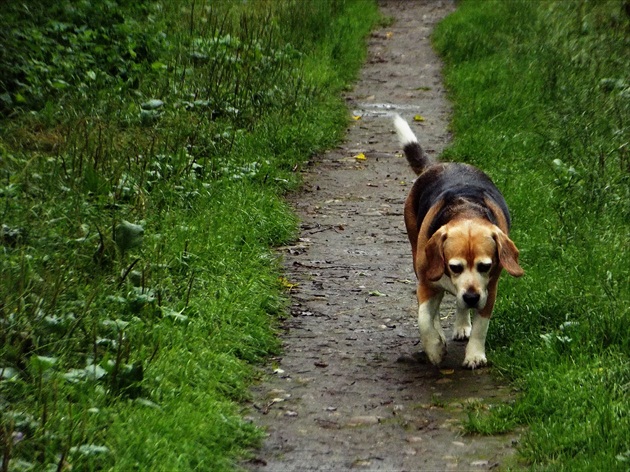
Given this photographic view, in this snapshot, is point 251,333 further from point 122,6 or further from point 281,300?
point 122,6

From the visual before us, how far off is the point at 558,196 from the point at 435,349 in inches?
116

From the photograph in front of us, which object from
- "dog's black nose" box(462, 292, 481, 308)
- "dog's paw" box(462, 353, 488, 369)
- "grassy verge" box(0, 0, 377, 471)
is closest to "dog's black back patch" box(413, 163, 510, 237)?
"dog's black nose" box(462, 292, 481, 308)

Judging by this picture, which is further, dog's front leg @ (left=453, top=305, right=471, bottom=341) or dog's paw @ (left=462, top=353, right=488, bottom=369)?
dog's front leg @ (left=453, top=305, right=471, bottom=341)

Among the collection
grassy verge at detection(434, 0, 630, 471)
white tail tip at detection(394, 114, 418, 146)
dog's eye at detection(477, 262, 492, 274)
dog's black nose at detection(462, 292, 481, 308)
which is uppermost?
dog's eye at detection(477, 262, 492, 274)

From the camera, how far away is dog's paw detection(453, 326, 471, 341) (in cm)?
622

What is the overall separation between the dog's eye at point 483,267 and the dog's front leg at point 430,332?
18.1 inches

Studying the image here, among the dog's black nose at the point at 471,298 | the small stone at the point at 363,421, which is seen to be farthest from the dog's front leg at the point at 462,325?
the small stone at the point at 363,421

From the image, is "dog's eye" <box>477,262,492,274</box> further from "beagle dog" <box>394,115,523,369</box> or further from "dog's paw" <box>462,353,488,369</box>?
"dog's paw" <box>462,353,488,369</box>

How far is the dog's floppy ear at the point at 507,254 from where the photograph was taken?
17.9 ft

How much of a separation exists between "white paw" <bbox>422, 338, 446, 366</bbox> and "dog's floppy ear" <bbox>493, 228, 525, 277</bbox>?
604 mm

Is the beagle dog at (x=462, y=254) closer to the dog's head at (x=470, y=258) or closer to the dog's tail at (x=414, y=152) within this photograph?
the dog's head at (x=470, y=258)

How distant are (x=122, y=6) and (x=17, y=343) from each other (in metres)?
8.34

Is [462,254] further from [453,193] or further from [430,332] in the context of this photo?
[453,193]

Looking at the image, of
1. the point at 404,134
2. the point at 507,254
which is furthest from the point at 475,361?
the point at 404,134
